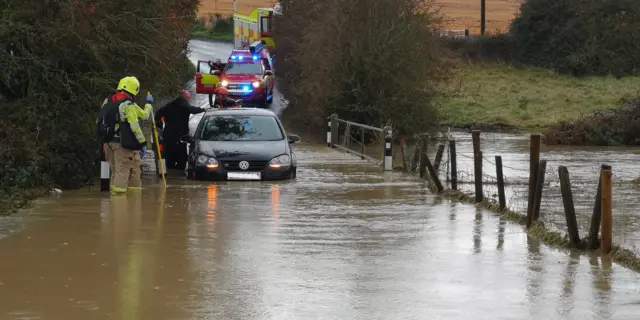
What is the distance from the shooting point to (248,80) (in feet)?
138

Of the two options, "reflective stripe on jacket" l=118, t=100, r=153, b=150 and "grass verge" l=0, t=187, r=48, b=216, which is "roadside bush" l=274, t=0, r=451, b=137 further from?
"grass verge" l=0, t=187, r=48, b=216

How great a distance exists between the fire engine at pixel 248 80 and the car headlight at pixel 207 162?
69.7ft

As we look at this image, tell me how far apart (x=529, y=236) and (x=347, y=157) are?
14.0 metres

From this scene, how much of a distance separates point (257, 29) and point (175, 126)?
38.7 m

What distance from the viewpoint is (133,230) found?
1320 centimetres

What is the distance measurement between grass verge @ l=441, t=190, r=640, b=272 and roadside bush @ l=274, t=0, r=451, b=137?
600 inches

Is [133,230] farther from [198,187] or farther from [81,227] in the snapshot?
[198,187]

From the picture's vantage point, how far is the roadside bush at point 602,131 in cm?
3722

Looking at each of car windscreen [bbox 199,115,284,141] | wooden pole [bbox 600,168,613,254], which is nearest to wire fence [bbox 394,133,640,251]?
wooden pole [bbox 600,168,613,254]

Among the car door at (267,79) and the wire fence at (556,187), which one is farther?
the car door at (267,79)

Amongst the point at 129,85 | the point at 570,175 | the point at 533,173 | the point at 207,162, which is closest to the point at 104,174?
the point at 129,85

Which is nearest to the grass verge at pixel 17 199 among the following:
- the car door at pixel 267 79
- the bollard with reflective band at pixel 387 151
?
the bollard with reflective band at pixel 387 151

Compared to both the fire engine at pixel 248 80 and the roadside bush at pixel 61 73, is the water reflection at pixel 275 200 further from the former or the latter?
the fire engine at pixel 248 80

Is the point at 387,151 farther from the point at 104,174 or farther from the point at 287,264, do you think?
the point at 287,264
